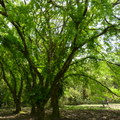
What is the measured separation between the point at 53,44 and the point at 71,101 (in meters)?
25.4

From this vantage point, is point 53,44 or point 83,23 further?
point 53,44

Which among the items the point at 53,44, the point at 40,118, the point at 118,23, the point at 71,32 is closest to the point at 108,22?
the point at 118,23

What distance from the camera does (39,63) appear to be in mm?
10016

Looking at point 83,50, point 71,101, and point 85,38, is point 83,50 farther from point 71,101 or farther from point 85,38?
point 71,101

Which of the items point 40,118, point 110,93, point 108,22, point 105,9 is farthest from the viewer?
point 110,93

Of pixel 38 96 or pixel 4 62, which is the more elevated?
pixel 4 62

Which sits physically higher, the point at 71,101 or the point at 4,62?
the point at 4,62

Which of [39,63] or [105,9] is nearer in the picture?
[105,9]

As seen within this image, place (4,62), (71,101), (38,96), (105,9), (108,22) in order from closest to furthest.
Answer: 1. (105,9)
2. (108,22)
3. (38,96)
4. (4,62)
5. (71,101)

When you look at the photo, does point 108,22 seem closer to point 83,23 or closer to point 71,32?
Result: point 83,23

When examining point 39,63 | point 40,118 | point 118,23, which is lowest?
point 40,118

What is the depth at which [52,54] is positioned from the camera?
32.0ft

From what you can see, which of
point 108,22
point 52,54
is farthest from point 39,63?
point 108,22

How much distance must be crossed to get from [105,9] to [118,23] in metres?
1.03
